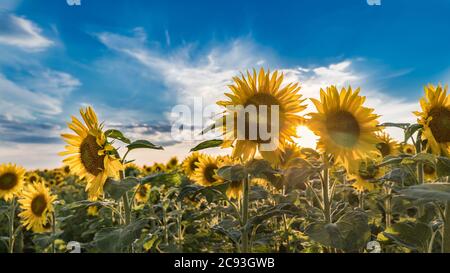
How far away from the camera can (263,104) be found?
235 cm

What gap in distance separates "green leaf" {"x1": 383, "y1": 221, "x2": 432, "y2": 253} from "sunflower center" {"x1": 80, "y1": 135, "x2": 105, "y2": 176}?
165cm

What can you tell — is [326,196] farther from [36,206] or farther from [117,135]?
[36,206]

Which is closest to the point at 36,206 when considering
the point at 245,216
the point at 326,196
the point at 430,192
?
the point at 245,216

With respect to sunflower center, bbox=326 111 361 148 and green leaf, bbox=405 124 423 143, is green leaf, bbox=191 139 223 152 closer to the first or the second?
sunflower center, bbox=326 111 361 148

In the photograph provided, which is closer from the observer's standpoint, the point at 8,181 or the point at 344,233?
the point at 344,233

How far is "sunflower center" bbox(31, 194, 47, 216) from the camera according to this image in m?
4.52

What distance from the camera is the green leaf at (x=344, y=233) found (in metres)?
1.73

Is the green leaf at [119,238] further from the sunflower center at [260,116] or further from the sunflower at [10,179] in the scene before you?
the sunflower at [10,179]

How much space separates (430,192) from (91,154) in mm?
1859

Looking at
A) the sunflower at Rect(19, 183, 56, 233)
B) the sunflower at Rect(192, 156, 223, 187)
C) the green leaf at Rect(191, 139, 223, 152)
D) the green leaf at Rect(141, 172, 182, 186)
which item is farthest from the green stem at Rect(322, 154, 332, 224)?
the sunflower at Rect(19, 183, 56, 233)

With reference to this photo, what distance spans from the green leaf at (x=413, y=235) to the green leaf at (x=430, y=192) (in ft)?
1.85
